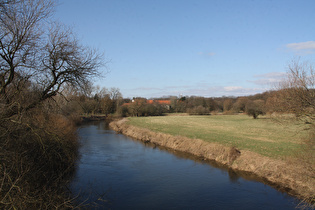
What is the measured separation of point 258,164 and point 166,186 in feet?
22.4

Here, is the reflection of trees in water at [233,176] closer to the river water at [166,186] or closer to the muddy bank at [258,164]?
the river water at [166,186]

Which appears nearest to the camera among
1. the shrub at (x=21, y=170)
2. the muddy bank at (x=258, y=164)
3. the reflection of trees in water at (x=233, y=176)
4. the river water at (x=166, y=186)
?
the shrub at (x=21, y=170)

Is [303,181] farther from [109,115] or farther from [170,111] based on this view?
[170,111]

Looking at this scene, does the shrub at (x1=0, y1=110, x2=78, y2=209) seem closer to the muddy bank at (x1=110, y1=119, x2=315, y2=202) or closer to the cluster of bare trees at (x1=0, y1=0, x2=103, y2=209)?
the cluster of bare trees at (x1=0, y1=0, x2=103, y2=209)

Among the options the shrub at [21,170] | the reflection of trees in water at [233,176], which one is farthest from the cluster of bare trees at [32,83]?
the reflection of trees in water at [233,176]

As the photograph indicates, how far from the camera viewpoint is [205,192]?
42.8 feet

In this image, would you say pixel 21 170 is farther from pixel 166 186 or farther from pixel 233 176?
pixel 233 176

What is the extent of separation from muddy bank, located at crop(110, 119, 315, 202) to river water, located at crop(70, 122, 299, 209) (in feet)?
2.88

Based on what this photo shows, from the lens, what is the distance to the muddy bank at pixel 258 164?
12547 millimetres

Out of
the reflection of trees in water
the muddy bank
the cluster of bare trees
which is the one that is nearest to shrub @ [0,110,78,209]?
the cluster of bare trees

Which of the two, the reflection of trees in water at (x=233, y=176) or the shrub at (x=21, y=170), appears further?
the reflection of trees in water at (x=233, y=176)

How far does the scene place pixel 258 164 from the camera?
647 inches

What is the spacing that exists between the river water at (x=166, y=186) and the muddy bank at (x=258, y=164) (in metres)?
0.88

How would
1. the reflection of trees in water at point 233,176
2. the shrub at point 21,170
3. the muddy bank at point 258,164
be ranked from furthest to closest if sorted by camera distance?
the reflection of trees in water at point 233,176 < the muddy bank at point 258,164 < the shrub at point 21,170
